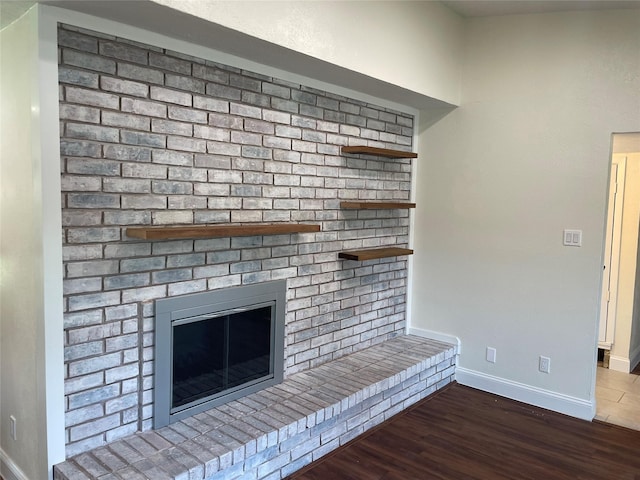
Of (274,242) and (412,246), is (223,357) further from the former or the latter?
(412,246)

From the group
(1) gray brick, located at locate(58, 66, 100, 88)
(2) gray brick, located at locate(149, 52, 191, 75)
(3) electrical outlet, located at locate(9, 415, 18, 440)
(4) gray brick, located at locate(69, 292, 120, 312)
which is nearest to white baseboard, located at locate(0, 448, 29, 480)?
(3) electrical outlet, located at locate(9, 415, 18, 440)

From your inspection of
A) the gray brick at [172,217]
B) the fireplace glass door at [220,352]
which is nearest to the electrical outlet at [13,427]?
the fireplace glass door at [220,352]

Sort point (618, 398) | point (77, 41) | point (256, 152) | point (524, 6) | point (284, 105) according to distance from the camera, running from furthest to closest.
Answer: point (618, 398)
point (524, 6)
point (284, 105)
point (256, 152)
point (77, 41)

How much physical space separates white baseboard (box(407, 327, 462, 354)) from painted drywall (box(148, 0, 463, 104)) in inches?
72.8

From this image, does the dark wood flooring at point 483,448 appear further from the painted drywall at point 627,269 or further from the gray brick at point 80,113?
the gray brick at point 80,113

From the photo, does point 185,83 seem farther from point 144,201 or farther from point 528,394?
point 528,394

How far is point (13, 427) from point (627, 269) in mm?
4648

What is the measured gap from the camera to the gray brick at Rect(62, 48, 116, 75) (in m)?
2.01

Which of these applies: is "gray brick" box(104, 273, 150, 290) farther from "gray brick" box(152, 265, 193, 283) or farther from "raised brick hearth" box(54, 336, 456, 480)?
"raised brick hearth" box(54, 336, 456, 480)

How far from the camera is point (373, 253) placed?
137 inches

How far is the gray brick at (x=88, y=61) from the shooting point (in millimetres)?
2006

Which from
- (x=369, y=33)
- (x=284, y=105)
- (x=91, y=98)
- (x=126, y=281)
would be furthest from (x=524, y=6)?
(x=126, y=281)

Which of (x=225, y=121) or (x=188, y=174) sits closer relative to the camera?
(x=188, y=174)

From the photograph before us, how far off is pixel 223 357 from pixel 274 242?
0.73 metres
